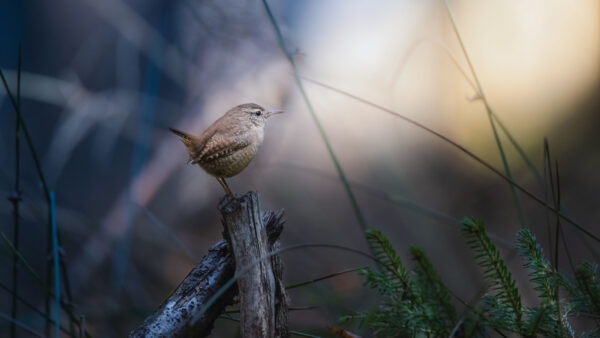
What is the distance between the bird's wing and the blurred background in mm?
833

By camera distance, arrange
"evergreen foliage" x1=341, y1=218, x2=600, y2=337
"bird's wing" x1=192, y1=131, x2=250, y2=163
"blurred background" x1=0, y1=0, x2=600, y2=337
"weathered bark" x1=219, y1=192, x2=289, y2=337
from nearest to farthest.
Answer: "evergreen foliage" x1=341, y1=218, x2=600, y2=337, "weathered bark" x1=219, y1=192, x2=289, y2=337, "bird's wing" x1=192, y1=131, x2=250, y2=163, "blurred background" x1=0, y1=0, x2=600, y2=337

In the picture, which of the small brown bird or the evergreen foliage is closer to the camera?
the evergreen foliage

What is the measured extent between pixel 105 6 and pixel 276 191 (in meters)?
1.14

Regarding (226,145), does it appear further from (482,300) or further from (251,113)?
(482,300)

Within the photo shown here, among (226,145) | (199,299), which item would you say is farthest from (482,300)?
(226,145)

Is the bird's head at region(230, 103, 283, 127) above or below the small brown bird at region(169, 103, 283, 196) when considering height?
above

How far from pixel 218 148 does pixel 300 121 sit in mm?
963

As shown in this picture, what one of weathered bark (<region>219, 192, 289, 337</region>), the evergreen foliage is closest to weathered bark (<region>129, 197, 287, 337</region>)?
weathered bark (<region>219, 192, 289, 337</region>)

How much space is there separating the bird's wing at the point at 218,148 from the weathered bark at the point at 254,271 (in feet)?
0.53

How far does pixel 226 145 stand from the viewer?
1.04 meters

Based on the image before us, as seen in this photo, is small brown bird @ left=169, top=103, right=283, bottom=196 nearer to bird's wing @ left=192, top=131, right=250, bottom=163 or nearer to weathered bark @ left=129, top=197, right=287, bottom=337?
bird's wing @ left=192, top=131, right=250, bottom=163

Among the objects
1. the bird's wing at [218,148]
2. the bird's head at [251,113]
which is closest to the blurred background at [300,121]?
the bird's head at [251,113]

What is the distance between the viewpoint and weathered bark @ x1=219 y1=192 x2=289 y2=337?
32.7 inches

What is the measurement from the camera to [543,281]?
2.55 ft
